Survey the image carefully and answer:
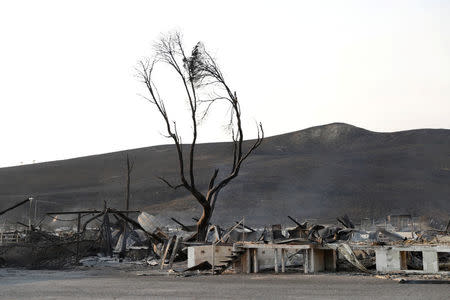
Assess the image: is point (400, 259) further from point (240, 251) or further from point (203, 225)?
point (203, 225)

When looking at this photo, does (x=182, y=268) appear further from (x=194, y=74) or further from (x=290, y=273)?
(x=194, y=74)

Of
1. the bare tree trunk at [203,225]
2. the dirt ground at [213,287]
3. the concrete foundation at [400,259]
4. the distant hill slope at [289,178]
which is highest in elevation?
the distant hill slope at [289,178]

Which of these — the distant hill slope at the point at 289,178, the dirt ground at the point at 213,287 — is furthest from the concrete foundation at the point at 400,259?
the distant hill slope at the point at 289,178

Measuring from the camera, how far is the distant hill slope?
3910 inches

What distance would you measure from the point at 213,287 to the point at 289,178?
101183 mm

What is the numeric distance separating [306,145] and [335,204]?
74.2 m

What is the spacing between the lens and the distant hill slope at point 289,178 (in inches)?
3910

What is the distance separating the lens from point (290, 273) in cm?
2728

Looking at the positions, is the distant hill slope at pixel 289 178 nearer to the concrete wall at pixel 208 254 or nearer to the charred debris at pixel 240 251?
the charred debris at pixel 240 251

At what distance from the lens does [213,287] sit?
21828 mm

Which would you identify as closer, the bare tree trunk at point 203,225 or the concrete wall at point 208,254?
the concrete wall at point 208,254

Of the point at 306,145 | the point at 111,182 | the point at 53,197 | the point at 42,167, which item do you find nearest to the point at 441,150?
the point at 306,145

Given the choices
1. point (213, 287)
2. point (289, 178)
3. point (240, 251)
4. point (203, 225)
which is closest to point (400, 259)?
point (240, 251)

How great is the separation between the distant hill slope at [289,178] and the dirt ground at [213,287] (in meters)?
65.4
